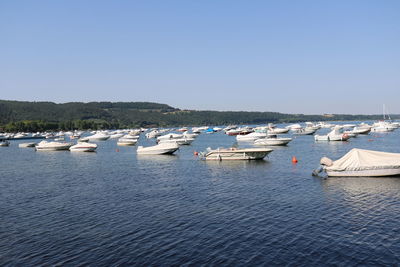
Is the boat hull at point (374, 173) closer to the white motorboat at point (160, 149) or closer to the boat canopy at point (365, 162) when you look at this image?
the boat canopy at point (365, 162)

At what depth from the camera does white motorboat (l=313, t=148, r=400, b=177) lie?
1492 inches

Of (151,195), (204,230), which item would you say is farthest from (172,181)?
(204,230)

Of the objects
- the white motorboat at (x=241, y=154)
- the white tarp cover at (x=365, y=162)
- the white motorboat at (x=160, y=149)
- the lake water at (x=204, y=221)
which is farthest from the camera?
the white motorboat at (x=160, y=149)

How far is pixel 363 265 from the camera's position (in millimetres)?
16266

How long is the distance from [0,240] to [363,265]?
1962 cm

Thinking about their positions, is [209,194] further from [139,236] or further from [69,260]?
[69,260]

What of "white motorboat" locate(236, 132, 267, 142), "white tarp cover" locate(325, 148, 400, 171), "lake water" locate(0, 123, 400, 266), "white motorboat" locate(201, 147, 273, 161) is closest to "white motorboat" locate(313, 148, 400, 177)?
"white tarp cover" locate(325, 148, 400, 171)

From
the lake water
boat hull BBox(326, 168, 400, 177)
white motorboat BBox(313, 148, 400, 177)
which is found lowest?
the lake water

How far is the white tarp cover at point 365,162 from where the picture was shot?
124 feet

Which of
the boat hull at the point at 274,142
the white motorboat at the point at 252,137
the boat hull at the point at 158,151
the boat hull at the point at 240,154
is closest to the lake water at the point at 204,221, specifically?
the boat hull at the point at 240,154

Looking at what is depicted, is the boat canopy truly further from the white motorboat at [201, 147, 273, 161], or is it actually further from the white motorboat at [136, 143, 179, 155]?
the white motorboat at [136, 143, 179, 155]

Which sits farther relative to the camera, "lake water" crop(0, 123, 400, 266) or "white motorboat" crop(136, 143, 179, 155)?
"white motorboat" crop(136, 143, 179, 155)

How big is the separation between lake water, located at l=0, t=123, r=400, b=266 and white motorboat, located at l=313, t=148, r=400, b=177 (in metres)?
1.17

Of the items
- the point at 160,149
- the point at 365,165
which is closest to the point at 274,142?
the point at 160,149
